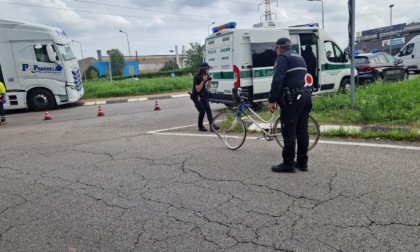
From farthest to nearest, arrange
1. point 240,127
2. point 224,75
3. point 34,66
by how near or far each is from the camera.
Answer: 1. point 34,66
2. point 224,75
3. point 240,127

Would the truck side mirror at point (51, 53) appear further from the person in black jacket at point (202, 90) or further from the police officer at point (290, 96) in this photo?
the police officer at point (290, 96)

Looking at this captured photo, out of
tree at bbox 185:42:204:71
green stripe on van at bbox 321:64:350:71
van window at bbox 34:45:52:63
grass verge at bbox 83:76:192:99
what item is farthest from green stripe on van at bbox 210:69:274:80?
tree at bbox 185:42:204:71

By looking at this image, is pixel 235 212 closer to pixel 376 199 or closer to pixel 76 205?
pixel 376 199

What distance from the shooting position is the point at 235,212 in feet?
11.4

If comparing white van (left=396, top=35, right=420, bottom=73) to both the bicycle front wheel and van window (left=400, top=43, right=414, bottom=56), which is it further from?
the bicycle front wheel

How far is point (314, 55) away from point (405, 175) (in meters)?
7.29

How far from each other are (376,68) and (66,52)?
14.5 meters

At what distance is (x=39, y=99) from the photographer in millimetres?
14180

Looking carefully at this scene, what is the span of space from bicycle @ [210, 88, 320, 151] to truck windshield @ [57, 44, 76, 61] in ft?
34.9

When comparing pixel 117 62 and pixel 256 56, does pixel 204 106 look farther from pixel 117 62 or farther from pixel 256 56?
pixel 117 62

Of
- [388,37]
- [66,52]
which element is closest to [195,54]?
[388,37]

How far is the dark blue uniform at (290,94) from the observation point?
4.41 metres

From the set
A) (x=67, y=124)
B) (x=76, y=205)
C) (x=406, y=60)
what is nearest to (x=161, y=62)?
(x=406, y=60)

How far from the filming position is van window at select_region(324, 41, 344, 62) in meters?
11.0
